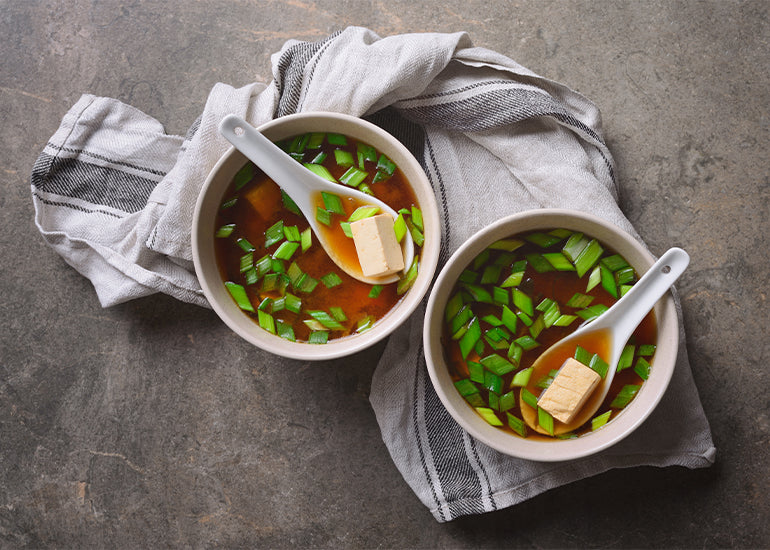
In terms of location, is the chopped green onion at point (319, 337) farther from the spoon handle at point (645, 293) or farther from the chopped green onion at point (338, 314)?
the spoon handle at point (645, 293)

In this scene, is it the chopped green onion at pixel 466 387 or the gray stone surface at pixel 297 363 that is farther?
the gray stone surface at pixel 297 363

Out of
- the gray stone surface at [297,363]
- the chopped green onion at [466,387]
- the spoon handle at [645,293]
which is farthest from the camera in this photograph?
the gray stone surface at [297,363]

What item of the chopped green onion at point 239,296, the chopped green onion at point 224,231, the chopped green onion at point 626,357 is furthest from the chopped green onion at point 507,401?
the chopped green onion at point 224,231

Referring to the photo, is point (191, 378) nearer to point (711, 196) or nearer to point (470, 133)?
A: point (470, 133)

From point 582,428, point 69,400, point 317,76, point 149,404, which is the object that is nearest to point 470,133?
point 317,76

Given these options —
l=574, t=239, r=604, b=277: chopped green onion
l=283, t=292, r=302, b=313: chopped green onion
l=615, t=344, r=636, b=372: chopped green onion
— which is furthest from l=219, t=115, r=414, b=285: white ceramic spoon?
l=615, t=344, r=636, b=372: chopped green onion

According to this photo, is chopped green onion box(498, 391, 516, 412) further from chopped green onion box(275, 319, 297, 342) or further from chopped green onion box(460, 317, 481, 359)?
chopped green onion box(275, 319, 297, 342)

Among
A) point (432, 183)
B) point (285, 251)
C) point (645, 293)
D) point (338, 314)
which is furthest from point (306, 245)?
point (645, 293)
